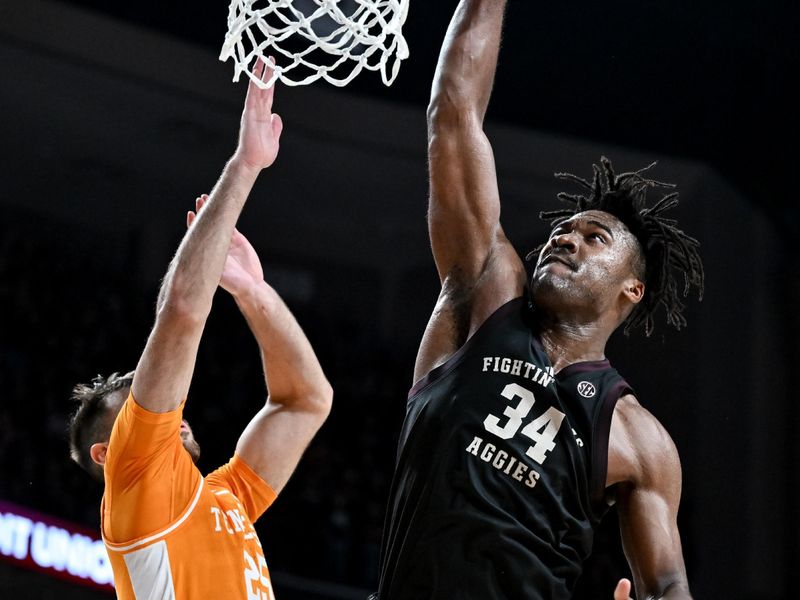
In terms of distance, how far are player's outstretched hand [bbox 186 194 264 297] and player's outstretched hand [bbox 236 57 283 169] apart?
57cm

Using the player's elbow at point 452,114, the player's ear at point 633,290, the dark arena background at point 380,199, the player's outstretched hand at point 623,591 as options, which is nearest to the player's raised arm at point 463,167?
the player's elbow at point 452,114

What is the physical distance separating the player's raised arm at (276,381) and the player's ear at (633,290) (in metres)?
1.04

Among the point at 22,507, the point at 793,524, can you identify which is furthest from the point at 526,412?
the point at 793,524

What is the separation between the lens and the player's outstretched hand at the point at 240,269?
322 cm

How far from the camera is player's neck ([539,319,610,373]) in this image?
2563 mm

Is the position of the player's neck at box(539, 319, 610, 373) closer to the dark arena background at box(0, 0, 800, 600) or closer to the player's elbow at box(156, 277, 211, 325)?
the player's elbow at box(156, 277, 211, 325)

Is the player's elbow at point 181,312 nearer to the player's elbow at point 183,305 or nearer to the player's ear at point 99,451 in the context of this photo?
the player's elbow at point 183,305

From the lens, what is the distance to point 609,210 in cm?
288

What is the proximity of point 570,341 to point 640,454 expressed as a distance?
1.06 ft

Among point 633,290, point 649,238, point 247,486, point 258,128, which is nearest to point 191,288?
point 258,128

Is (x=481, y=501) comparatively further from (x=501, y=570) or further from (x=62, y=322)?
(x=62, y=322)

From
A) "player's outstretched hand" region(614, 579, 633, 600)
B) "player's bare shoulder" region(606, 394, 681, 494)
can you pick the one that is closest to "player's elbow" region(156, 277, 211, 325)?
"player's bare shoulder" region(606, 394, 681, 494)

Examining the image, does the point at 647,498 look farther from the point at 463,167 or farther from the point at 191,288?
the point at 191,288

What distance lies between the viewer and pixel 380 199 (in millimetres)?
10188
